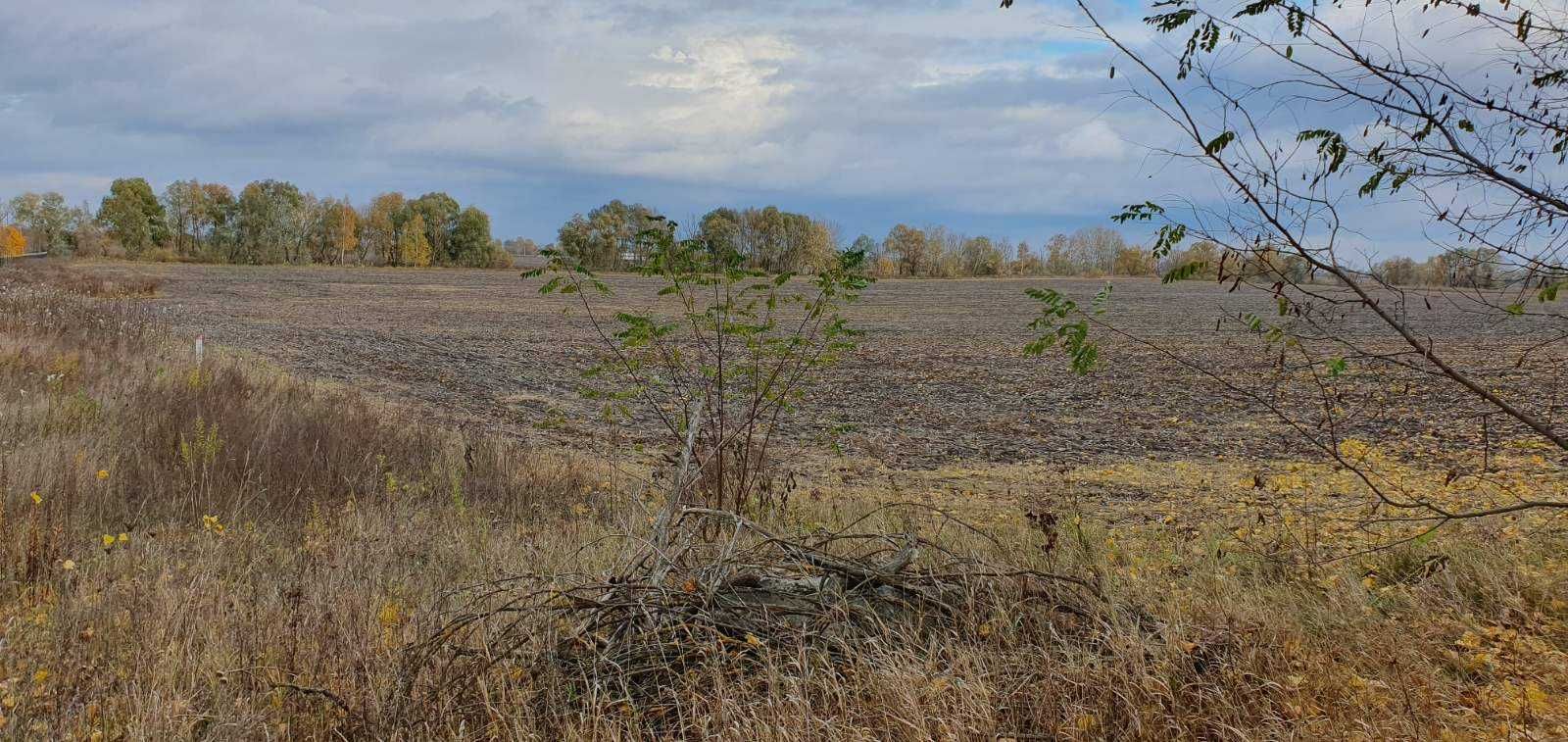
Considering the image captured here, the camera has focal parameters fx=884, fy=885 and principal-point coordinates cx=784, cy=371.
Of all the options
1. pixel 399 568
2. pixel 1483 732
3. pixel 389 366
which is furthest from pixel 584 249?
pixel 389 366

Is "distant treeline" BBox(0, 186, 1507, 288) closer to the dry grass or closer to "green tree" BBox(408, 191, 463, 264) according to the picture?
"green tree" BBox(408, 191, 463, 264)

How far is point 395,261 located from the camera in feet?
314

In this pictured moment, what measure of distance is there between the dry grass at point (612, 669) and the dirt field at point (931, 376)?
124 cm

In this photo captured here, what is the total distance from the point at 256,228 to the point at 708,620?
9772cm

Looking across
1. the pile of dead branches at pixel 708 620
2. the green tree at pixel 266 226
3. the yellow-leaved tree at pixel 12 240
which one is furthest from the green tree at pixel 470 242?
the pile of dead branches at pixel 708 620

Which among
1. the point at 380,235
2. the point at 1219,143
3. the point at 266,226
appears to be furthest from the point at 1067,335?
the point at 380,235

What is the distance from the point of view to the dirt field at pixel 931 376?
37.0 ft

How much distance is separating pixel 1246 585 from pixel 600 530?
3945 millimetres

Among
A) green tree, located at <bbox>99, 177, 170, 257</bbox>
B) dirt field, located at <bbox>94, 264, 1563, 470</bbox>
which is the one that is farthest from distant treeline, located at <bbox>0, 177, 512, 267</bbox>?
dirt field, located at <bbox>94, 264, 1563, 470</bbox>

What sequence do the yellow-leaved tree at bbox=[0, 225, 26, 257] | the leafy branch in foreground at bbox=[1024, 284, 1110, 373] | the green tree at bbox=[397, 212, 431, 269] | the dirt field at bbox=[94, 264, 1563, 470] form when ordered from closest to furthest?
1. the leafy branch in foreground at bbox=[1024, 284, 1110, 373]
2. the dirt field at bbox=[94, 264, 1563, 470]
3. the yellow-leaved tree at bbox=[0, 225, 26, 257]
4. the green tree at bbox=[397, 212, 431, 269]

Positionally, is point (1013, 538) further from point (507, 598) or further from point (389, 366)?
point (389, 366)

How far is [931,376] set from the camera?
18.4 metres

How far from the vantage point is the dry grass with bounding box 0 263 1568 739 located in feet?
9.62

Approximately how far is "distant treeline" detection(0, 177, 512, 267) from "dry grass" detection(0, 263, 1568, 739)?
89.1m
